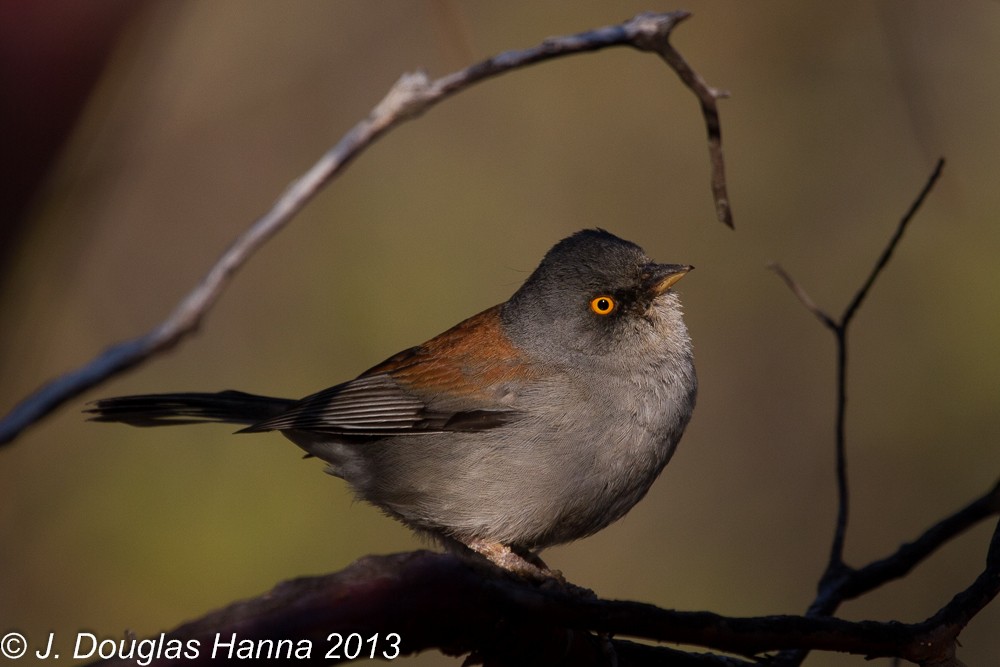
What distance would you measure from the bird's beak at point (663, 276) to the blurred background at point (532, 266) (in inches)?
67.2

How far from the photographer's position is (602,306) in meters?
4.46

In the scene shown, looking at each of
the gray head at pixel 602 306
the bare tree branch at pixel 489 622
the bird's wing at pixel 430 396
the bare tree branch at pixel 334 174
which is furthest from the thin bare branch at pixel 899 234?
the bird's wing at pixel 430 396

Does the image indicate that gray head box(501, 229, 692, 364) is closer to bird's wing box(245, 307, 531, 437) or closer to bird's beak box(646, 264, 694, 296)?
bird's beak box(646, 264, 694, 296)

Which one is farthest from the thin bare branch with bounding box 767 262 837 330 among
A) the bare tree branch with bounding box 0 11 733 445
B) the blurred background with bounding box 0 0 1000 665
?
the blurred background with bounding box 0 0 1000 665

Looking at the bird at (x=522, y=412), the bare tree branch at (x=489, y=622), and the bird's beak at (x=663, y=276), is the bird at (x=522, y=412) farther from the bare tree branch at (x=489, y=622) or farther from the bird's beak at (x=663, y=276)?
the bare tree branch at (x=489, y=622)

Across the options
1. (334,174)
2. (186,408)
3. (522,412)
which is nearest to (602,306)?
(522,412)

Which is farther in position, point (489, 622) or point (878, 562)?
point (878, 562)

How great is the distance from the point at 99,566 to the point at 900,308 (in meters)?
5.22

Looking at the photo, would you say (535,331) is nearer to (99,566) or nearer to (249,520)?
(249,520)

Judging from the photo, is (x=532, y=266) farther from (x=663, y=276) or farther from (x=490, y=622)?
(x=490, y=622)

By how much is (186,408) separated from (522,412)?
1.57 metres

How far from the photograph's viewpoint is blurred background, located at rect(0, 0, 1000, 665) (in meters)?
5.75

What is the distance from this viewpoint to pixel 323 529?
5.91 metres

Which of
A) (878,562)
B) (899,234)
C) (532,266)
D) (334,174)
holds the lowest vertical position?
(878,562)
